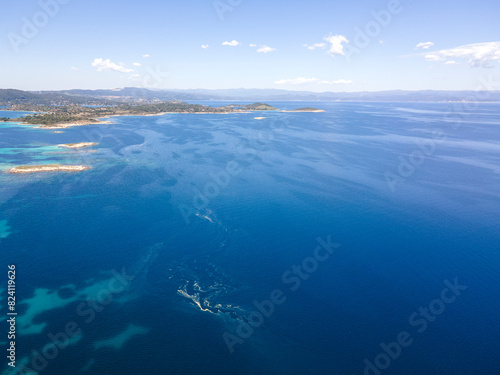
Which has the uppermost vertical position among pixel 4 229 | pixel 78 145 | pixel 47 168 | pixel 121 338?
pixel 78 145

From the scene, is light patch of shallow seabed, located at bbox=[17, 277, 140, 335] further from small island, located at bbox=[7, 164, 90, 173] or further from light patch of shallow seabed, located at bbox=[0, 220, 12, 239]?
small island, located at bbox=[7, 164, 90, 173]

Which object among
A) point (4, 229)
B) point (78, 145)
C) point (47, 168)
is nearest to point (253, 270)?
point (4, 229)

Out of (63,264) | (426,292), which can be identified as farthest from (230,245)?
(426,292)

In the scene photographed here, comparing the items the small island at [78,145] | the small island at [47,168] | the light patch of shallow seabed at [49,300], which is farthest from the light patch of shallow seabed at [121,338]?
the small island at [78,145]

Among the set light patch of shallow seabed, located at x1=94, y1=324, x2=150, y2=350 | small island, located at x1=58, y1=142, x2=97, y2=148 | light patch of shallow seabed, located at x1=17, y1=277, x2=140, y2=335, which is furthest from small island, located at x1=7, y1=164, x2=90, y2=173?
light patch of shallow seabed, located at x1=94, y1=324, x2=150, y2=350

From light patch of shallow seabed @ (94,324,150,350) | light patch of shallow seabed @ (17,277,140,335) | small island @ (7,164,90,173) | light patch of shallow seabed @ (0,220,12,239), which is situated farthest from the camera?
small island @ (7,164,90,173)

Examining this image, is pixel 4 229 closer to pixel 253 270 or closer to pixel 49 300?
pixel 49 300

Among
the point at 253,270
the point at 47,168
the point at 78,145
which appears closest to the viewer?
the point at 253,270

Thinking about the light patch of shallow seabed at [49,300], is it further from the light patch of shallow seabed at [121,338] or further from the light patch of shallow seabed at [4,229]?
the light patch of shallow seabed at [4,229]
